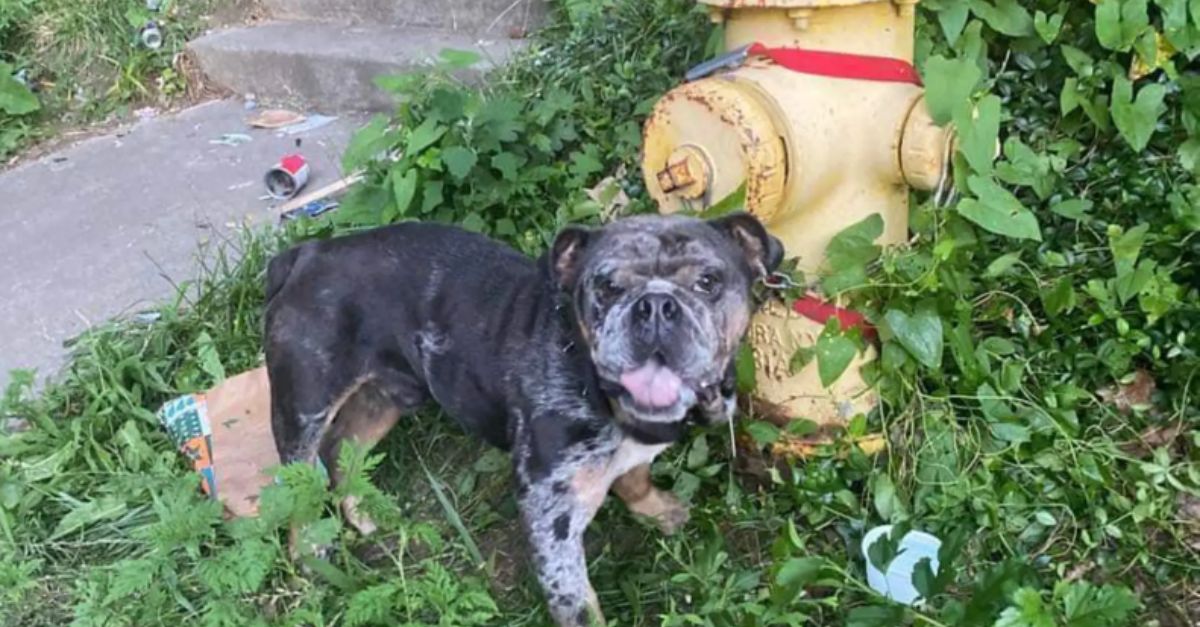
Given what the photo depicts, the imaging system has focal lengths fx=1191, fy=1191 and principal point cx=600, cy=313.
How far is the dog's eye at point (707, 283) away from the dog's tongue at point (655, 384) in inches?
9.1

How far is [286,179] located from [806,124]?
3115 mm

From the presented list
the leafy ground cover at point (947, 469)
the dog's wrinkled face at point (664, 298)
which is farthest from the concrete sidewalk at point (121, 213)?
the dog's wrinkled face at point (664, 298)

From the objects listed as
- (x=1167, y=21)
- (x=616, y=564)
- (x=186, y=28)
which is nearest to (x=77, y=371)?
(x=616, y=564)

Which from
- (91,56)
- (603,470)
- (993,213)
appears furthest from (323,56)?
(993,213)

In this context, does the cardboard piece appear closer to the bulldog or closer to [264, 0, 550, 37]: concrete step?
the bulldog

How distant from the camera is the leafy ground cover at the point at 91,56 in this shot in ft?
22.6

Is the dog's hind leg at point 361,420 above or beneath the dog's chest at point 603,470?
beneath

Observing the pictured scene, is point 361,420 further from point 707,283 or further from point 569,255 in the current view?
point 707,283

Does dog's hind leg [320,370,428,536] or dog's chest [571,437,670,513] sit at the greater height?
dog's chest [571,437,670,513]

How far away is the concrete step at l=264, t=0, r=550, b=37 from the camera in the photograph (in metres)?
5.90

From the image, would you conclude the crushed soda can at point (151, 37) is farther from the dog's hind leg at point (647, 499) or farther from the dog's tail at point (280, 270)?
the dog's hind leg at point (647, 499)

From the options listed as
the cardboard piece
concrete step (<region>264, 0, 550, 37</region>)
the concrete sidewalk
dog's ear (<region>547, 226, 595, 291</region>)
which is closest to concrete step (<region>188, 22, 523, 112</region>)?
concrete step (<region>264, 0, 550, 37</region>)

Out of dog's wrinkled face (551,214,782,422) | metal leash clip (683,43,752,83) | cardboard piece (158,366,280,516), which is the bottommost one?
cardboard piece (158,366,280,516)

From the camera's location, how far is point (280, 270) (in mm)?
3605
